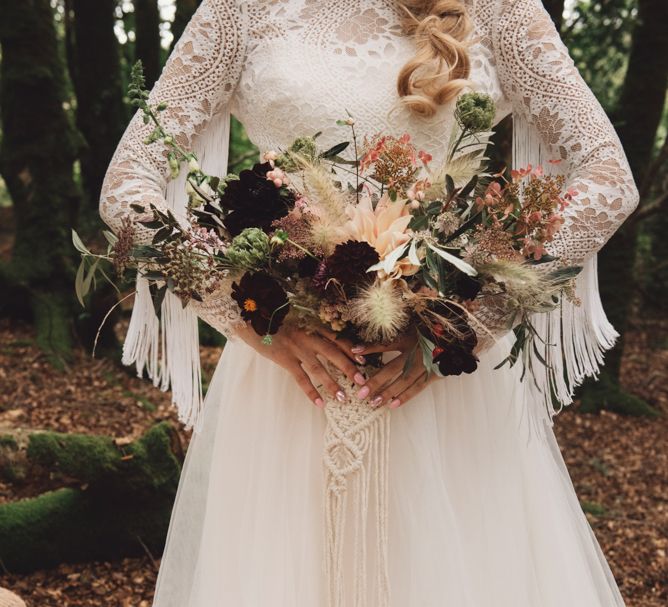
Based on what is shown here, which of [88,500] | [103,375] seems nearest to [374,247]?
[88,500]

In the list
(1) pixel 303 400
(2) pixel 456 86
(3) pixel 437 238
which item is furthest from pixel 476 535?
(2) pixel 456 86

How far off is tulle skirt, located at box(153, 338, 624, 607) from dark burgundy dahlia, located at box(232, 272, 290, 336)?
1.48 ft

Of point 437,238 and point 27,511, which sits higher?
point 437,238

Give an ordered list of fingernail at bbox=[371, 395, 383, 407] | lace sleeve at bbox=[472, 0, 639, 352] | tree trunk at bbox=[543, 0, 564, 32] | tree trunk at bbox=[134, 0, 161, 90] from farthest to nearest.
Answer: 1. tree trunk at bbox=[134, 0, 161, 90]
2. tree trunk at bbox=[543, 0, 564, 32]
3. lace sleeve at bbox=[472, 0, 639, 352]
4. fingernail at bbox=[371, 395, 383, 407]

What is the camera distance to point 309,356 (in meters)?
1.74

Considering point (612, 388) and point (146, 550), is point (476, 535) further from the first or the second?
point (612, 388)

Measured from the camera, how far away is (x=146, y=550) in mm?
3471

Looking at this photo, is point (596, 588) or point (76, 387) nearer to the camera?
point (596, 588)

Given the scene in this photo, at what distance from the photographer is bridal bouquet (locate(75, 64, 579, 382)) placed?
149 centimetres

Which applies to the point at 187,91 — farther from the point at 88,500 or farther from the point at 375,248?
the point at 88,500

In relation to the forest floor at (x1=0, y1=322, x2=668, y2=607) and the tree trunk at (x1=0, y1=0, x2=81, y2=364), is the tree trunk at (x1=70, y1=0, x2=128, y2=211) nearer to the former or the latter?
the tree trunk at (x1=0, y1=0, x2=81, y2=364)

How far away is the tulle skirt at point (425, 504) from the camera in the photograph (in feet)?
5.97

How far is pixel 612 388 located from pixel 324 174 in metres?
5.17

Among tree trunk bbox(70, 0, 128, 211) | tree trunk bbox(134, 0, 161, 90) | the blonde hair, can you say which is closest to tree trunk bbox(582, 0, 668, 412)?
the blonde hair
